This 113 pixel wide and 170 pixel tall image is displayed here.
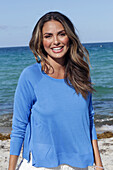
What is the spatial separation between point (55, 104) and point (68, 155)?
0.35 m

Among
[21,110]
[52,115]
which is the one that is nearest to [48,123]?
[52,115]

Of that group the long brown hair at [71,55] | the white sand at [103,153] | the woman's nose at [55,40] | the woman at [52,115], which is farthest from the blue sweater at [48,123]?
the white sand at [103,153]

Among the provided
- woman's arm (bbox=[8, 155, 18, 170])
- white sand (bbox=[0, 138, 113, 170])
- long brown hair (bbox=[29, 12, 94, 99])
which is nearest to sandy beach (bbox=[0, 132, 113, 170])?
white sand (bbox=[0, 138, 113, 170])

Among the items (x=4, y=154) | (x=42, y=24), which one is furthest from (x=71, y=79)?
(x=4, y=154)

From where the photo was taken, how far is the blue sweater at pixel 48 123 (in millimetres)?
2016

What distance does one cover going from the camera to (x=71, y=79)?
219cm

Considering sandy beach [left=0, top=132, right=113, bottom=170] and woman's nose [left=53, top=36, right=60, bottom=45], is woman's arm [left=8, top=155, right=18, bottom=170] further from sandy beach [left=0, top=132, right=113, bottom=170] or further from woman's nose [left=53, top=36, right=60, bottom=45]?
sandy beach [left=0, top=132, right=113, bottom=170]

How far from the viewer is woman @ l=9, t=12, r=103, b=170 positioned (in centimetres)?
202

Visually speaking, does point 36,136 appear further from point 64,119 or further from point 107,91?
point 107,91

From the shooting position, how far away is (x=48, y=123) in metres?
2.01

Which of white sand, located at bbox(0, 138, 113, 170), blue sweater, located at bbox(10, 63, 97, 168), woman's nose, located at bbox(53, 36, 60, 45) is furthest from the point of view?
white sand, located at bbox(0, 138, 113, 170)

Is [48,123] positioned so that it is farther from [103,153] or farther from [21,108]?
[103,153]

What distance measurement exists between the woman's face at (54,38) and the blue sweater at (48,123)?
0.20 metres

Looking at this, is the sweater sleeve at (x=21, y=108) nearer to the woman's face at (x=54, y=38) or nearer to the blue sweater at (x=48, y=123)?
the blue sweater at (x=48, y=123)
